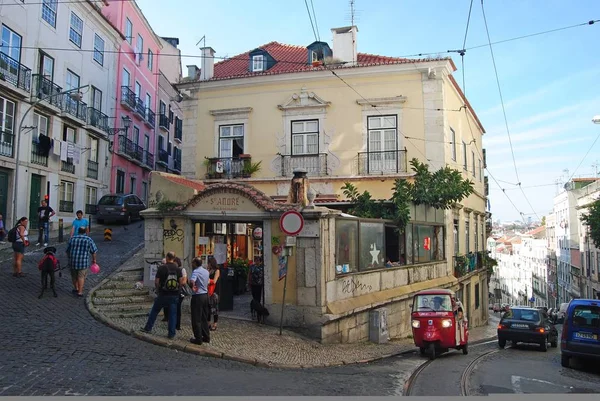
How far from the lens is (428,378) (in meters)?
9.14

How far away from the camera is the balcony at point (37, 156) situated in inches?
938

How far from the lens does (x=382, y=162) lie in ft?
71.3

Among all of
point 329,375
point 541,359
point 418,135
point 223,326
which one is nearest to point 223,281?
point 223,326

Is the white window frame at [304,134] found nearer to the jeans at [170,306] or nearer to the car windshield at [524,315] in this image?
the car windshield at [524,315]

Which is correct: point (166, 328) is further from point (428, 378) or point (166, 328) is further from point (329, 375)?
point (428, 378)

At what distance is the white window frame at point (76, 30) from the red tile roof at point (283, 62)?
25.9 ft

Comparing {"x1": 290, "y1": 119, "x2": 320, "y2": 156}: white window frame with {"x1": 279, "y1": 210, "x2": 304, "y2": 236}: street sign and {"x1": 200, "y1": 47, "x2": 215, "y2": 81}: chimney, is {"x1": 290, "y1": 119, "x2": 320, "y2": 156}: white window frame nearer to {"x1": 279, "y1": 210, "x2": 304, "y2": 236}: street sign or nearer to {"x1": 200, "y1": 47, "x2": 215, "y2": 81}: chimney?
{"x1": 200, "y1": 47, "x2": 215, "y2": 81}: chimney

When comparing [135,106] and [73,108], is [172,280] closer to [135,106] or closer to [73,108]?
[73,108]

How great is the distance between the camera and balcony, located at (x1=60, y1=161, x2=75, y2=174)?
26.4 m

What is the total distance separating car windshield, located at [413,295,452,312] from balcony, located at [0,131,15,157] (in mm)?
18632

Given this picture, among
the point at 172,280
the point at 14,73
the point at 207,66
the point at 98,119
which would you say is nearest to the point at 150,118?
the point at 98,119

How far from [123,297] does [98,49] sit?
22.2 metres

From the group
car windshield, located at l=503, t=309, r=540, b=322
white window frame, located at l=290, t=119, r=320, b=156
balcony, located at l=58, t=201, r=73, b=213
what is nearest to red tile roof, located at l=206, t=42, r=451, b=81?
white window frame, located at l=290, t=119, r=320, b=156

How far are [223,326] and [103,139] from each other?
918 inches
